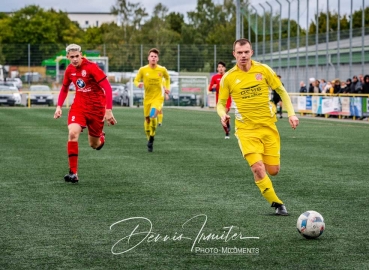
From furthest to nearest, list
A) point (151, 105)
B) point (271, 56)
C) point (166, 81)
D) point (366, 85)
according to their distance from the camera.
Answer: point (271, 56)
point (366, 85)
point (166, 81)
point (151, 105)

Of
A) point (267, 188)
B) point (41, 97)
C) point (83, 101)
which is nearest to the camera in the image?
point (267, 188)

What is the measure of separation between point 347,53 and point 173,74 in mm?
20295

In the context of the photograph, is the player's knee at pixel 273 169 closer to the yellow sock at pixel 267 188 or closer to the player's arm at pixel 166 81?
the yellow sock at pixel 267 188

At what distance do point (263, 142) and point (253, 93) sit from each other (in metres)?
0.59

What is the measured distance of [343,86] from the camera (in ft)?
117

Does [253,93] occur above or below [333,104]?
above

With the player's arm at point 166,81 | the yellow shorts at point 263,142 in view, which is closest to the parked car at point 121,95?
the player's arm at point 166,81

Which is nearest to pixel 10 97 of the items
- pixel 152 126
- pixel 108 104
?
pixel 152 126

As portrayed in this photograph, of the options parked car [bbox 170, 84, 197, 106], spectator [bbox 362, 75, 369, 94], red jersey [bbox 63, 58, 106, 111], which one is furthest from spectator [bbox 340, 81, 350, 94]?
red jersey [bbox 63, 58, 106, 111]

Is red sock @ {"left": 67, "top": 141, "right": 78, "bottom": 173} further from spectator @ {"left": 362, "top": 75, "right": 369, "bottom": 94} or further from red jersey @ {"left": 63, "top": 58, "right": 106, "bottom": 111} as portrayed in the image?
spectator @ {"left": 362, "top": 75, "right": 369, "bottom": 94}

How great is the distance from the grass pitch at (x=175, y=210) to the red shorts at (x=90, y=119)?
2.43 ft

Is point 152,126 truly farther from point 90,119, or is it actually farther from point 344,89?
point 344,89

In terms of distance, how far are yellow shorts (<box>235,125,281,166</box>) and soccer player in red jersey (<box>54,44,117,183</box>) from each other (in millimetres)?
3398

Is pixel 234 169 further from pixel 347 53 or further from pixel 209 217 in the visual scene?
pixel 347 53
